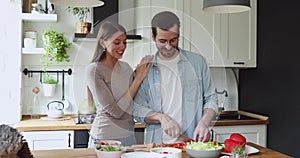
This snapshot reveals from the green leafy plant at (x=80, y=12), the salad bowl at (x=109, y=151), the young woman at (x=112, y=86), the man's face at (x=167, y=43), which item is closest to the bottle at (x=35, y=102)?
the green leafy plant at (x=80, y=12)

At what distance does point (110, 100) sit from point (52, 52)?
1.48m

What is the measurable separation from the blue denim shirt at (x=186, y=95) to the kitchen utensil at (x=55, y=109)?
1.22 metres

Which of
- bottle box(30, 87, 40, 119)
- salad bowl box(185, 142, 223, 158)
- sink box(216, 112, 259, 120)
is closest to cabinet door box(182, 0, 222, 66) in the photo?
sink box(216, 112, 259, 120)

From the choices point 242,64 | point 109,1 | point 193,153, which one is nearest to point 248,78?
point 242,64

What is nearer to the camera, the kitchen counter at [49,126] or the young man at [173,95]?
the young man at [173,95]

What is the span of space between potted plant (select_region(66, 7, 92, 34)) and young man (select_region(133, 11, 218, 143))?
46.0 inches

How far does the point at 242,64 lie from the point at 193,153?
1847mm

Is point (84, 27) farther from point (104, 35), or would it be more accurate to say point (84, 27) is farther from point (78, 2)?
point (78, 2)

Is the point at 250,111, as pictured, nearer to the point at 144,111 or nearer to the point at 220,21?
the point at 220,21

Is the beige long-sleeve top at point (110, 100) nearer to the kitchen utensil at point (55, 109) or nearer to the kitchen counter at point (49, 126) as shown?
the kitchen counter at point (49, 126)

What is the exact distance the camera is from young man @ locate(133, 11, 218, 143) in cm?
210

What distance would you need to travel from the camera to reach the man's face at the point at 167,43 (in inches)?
85.7

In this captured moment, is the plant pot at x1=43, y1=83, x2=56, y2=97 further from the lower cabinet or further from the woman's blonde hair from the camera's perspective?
the woman's blonde hair

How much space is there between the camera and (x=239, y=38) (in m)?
3.40
